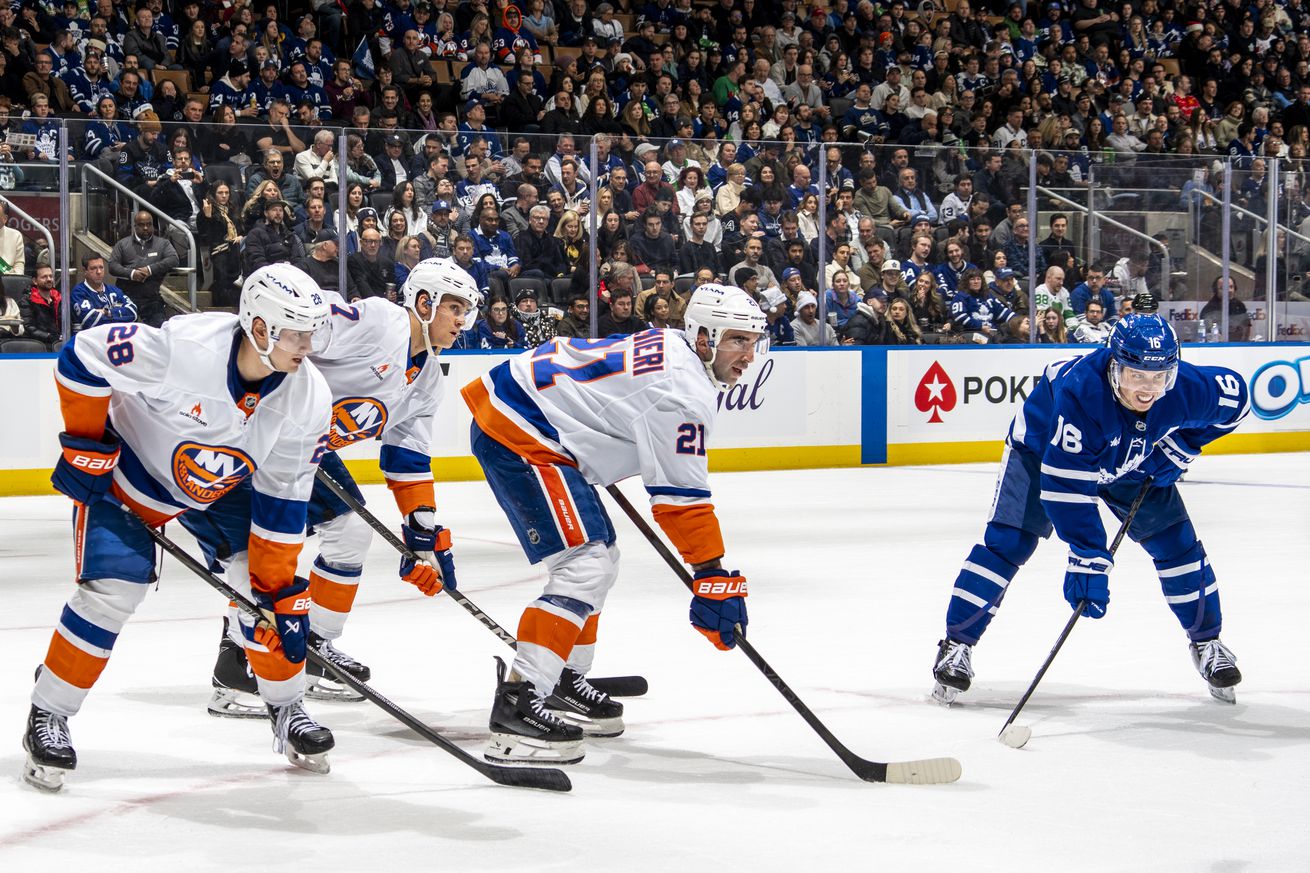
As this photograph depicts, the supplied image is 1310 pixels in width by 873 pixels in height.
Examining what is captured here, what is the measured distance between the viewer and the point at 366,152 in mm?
10656

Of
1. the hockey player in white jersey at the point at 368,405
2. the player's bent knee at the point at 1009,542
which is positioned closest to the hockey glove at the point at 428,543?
the hockey player in white jersey at the point at 368,405

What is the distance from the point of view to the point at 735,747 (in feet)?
14.2

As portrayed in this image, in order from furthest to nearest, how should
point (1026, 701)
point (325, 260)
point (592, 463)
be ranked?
point (325, 260), point (1026, 701), point (592, 463)

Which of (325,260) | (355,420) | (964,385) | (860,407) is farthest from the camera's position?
(964,385)

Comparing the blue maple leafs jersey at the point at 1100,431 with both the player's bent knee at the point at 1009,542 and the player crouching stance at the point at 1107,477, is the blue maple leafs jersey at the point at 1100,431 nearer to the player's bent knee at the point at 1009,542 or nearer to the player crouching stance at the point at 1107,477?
the player crouching stance at the point at 1107,477

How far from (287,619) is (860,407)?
8.97m

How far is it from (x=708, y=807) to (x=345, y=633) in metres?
2.44

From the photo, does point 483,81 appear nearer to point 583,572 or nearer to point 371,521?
point 371,521

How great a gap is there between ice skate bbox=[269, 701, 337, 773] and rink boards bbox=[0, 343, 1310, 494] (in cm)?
711

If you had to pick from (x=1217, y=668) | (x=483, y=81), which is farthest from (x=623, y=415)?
(x=483, y=81)

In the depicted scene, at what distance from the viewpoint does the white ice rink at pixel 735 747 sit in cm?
344

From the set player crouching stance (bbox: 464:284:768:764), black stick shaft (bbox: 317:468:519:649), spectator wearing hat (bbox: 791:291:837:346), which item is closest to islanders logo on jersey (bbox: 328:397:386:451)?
black stick shaft (bbox: 317:468:519:649)

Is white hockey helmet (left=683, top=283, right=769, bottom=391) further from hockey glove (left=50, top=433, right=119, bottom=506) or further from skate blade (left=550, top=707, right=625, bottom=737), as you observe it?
hockey glove (left=50, top=433, right=119, bottom=506)

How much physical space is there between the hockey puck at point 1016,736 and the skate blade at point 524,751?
114 cm
